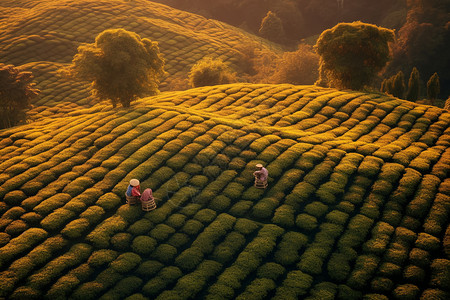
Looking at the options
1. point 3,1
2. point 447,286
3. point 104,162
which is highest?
point 3,1

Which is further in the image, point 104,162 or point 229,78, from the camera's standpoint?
point 229,78

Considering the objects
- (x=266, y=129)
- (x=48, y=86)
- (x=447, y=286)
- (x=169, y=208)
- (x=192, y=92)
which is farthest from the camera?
(x=48, y=86)

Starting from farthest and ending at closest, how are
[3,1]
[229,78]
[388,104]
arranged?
1. [3,1]
2. [229,78]
3. [388,104]

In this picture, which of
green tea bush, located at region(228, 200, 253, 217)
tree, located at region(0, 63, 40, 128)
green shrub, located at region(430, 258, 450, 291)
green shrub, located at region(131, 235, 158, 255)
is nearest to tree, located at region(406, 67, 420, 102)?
green shrub, located at region(430, 258, 450, 291)

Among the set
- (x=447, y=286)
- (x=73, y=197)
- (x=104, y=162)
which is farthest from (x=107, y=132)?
(x=447, y=286)

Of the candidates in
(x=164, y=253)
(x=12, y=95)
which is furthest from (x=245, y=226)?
(x=12, y=95)

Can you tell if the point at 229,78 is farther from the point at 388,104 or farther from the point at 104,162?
the point at 104,162
